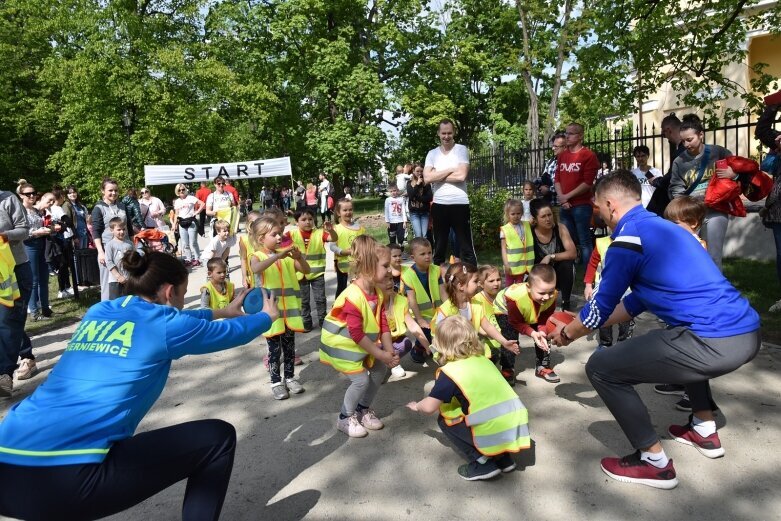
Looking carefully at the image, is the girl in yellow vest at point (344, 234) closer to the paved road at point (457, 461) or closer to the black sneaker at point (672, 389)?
the paved road at point (457, 461)

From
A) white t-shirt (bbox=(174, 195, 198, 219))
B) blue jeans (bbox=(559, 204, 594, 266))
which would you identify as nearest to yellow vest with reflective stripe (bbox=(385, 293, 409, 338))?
blue jeans (bbox=(559, 204, 594, 266))

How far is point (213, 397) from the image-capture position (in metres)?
5.25

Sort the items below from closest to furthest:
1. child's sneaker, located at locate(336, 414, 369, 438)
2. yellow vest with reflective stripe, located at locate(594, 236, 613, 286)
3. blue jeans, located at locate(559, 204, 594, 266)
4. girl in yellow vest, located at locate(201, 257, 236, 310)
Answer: child's sneaker, located at locate(336, 414, 369, 438) → yellow vest with reflective stripe, located at locate(594, 236, 613, 286) → girl in yellow vest, located at locate(201, 257, 236, 310) → blue jeans, located at locate(559, 204, 594, 266)

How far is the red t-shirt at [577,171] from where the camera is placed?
7.12 metres

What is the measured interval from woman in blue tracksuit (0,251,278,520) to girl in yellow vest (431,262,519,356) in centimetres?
213

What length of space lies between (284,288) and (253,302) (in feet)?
6.29

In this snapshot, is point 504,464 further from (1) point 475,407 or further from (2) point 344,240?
(2) point 344,240

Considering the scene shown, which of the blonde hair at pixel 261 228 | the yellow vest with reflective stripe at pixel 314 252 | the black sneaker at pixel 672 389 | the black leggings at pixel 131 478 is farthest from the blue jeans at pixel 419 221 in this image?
the black leggings at pixel 131 478

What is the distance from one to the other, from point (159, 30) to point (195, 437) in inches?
1245

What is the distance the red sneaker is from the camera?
360cm

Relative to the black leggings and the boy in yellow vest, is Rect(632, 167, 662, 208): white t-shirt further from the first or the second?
the black leggings

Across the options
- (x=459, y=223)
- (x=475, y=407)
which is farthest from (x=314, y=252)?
(x=475, y=407)

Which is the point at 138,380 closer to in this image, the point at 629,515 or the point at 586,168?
the point at 629,515

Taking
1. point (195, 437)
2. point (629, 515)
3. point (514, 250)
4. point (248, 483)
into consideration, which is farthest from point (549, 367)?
point (195, 437)
